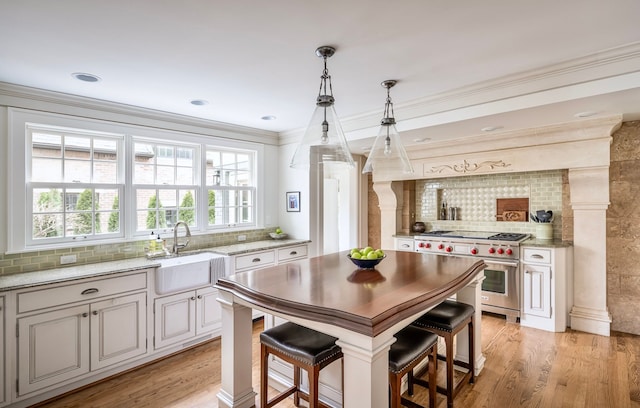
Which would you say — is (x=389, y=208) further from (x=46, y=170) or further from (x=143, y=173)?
(x=46, y=170)

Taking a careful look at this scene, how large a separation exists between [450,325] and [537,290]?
2120mm

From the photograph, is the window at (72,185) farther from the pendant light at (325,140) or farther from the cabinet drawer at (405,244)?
the cabinet drawer at (405,244)

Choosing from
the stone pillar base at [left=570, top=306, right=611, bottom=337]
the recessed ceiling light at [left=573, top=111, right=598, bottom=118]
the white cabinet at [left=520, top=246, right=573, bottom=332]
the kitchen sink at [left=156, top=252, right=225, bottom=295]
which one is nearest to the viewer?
the recessed ceiling light at [left=573, top=111, right=598, bottom=118]

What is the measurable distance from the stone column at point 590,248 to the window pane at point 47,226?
17.0ft

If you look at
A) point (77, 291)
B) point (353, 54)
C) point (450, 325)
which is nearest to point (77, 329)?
point (77, 291)

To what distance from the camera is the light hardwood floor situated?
7.71 ft

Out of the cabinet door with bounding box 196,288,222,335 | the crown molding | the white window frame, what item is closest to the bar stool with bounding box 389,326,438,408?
the cabinet door with bounding box 196,288,222,335

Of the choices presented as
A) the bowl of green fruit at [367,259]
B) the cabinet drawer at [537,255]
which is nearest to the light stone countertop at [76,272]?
the bowl of green fruit at [367,259]

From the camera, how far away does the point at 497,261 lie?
3859mm

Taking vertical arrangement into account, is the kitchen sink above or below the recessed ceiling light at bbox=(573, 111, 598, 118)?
below

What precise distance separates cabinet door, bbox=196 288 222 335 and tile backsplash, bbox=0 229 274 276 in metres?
0.72

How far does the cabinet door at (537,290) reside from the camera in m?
3.54

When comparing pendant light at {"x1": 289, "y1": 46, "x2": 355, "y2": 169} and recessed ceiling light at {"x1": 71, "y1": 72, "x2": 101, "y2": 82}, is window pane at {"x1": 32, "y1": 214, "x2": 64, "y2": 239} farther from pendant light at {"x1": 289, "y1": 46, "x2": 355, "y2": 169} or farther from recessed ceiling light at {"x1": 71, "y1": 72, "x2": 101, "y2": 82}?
pendant light at {"x1": 289, "y1": 46, "x2": 355, "y2": 169}

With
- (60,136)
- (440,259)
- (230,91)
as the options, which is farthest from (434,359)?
(60,136)
